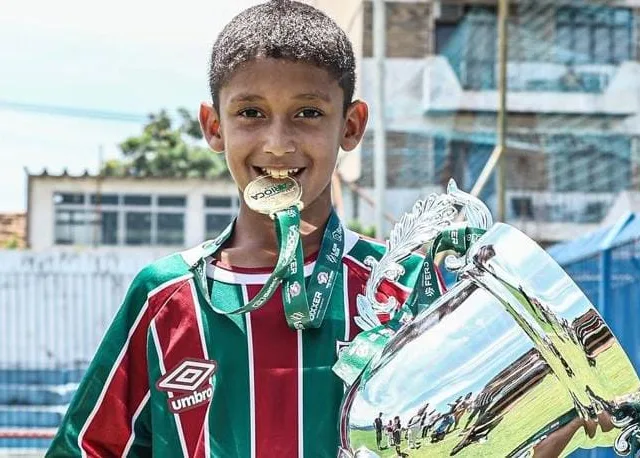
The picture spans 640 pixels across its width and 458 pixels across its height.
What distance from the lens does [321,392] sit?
185cm

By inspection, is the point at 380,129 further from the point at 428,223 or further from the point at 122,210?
the point at 428,223

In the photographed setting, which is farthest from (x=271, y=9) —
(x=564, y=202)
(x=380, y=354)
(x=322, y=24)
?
(x=564, y=202)

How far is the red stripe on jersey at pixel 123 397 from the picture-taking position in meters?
1.94

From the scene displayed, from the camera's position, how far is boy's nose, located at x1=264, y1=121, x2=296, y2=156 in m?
1.85

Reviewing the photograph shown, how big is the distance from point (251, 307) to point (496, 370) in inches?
15.4

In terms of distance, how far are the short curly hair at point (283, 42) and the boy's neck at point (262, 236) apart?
0.18 meters

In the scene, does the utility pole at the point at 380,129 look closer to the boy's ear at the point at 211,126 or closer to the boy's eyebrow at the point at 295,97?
the boy's ear at the point at 211,126

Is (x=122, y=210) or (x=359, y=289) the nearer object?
(x=359, y=289)

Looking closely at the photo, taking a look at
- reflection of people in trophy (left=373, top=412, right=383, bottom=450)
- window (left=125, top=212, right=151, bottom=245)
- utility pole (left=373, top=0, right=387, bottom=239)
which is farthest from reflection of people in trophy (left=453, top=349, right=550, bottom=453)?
window (left=125, top=212, right=151, bottom=245)

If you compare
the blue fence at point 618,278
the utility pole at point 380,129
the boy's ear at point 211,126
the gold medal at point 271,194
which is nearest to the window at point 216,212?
the utility pole at point 380,129

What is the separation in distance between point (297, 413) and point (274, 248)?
28 cm

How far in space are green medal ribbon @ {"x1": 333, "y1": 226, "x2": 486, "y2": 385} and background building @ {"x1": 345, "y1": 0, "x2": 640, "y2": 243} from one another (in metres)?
22.4

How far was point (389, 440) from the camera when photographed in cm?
167

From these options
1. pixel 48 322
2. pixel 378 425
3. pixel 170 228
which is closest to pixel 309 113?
pixel 378 425
